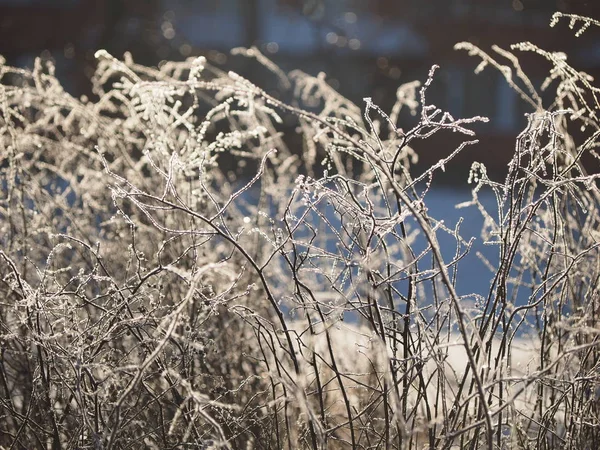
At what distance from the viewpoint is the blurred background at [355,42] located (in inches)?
372

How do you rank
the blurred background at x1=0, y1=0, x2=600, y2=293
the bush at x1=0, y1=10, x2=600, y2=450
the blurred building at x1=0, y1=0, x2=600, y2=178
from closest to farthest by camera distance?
the bush at x1=0, y1=10, x2=600, y2=450 → the blurred background at x1=0, y1=0, x2=600, y2=293 → the blurred building at x1=0, y1=0, x2=600, y2=178

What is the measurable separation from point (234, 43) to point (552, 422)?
11582mm

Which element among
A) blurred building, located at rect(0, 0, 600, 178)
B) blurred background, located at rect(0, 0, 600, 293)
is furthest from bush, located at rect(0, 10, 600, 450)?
blurred building, located at rect(0, 0, 600, 178)

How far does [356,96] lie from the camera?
10.8m

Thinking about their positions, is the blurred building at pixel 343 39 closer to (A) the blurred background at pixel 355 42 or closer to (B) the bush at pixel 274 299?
(A) the blurred background at pixel 355 42

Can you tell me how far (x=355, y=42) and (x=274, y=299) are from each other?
10.1 metres

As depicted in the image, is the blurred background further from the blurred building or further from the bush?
the bush

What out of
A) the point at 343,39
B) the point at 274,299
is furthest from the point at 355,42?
the point at 274,299

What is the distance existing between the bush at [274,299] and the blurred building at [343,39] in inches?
265

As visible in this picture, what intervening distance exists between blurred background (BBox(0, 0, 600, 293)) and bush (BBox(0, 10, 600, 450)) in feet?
19.9

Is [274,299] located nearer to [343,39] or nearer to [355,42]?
[343,39]

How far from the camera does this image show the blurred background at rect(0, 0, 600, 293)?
9.44m

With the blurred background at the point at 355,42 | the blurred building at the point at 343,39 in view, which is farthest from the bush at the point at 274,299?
the blurred building at the point at 343,39

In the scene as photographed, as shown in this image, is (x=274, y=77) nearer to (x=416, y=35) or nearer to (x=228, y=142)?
(x=416, y=35)
